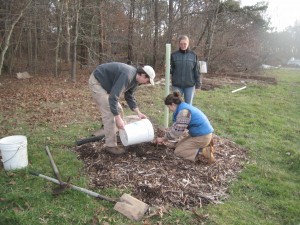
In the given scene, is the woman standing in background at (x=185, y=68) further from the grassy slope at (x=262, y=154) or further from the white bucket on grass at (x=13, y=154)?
the white bucket on grass at (x=13, y=154)

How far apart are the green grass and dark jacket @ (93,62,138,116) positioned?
4.11 feet

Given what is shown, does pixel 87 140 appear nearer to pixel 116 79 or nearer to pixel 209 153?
pixel 116 79

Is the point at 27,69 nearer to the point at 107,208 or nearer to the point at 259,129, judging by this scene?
the point at 259,129

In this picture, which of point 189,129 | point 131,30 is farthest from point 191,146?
point 131,30

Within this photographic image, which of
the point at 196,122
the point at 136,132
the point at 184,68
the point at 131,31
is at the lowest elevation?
the point at 136,132

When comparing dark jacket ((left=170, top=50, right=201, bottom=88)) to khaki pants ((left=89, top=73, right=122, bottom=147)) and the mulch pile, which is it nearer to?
the mulch pile

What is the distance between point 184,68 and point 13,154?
3.57 m

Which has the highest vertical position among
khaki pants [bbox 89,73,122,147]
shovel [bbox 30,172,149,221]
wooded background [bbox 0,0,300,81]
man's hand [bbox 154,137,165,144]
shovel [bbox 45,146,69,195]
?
wooded background [bbox 0,0,300,81]

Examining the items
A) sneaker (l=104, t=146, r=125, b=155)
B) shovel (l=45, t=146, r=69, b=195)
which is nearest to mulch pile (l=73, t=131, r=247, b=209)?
sneaker (l=104, t=146, r=125, b=155)

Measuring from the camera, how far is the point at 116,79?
4395mm

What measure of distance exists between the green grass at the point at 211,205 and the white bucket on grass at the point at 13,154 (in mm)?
114

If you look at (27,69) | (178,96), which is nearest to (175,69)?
(178,96)

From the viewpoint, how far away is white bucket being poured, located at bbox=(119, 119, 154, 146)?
15.0 feet

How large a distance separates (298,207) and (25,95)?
8691 mm
